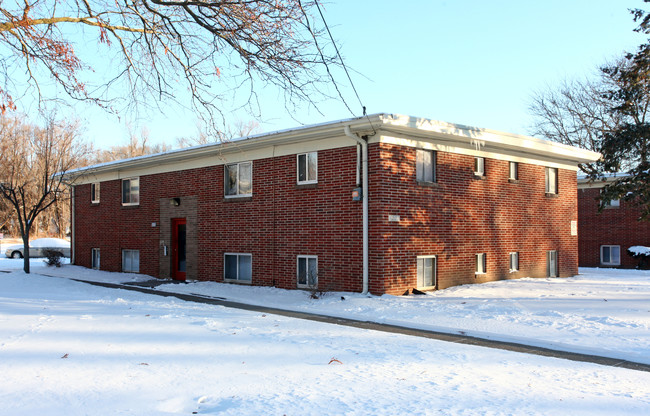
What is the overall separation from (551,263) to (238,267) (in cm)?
1052

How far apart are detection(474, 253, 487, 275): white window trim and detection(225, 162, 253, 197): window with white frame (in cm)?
673

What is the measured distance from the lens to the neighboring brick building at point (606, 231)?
84.3ft

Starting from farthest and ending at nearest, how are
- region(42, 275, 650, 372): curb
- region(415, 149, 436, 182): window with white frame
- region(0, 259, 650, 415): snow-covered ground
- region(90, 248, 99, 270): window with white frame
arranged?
region(90, 248, 99, 270): window with white frame
region(415, 149, 436, 182): window with white frame
region(42, 275, 650, 372): curb
region(0, 259, 650, 415): snow-covered ground

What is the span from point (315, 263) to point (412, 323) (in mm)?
4743

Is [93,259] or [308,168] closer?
[308,168]

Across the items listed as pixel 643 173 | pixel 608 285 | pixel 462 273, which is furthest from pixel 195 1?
pixel 608 285

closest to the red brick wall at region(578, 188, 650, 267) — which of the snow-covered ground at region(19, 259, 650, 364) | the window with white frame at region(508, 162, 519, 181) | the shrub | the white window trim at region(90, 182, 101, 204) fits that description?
the shrub

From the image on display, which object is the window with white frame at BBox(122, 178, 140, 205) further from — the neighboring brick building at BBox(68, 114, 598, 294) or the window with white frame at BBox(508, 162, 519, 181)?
the window with white frame at BBox(508, 162, 519, 181)

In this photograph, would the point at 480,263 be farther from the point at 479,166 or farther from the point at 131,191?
the point at 131,191

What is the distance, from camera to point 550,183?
18.8 m

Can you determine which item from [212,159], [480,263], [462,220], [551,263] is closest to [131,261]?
[212,159]

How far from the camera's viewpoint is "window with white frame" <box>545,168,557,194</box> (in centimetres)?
1859

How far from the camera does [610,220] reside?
87.1 ft

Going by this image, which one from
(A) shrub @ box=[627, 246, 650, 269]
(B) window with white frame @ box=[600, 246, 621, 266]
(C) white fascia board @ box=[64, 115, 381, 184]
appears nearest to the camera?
(C) white fascia board @ box=[64, 115, 381, 184]
